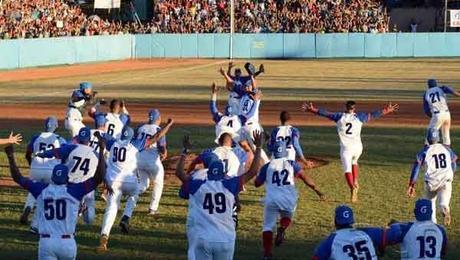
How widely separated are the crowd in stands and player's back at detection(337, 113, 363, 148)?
4434 centimetres

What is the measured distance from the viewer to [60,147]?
1513 centimetres

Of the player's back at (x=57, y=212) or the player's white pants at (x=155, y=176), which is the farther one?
the player's white pants at (x=155, y=176)

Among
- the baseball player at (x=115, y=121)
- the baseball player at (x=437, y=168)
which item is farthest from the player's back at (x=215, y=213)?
the baseball player at (x=115, y=121)

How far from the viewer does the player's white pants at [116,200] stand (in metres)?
14.4

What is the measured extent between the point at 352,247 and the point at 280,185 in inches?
181

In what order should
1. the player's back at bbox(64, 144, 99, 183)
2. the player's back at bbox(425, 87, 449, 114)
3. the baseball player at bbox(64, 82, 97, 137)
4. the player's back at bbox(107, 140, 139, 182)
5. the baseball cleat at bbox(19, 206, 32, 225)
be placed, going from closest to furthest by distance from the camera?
the player's back at bbox(64, 144, 99, 183), the player's back at bbox(107, 140, 139, 182), the baseball cleat at bbox(19, 206, 32, 225), the baseball player at bbox(64, 82, 97, 137), the player's back at bbox(425, 87, 449, 114)

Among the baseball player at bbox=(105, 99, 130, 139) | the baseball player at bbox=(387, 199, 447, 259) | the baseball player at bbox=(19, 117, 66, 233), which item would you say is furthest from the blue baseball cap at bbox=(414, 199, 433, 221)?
the baseball player at bbox=(105, 99, 130, 139)

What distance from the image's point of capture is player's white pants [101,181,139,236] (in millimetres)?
14391

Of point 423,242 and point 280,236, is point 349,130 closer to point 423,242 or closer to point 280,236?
point 280,236

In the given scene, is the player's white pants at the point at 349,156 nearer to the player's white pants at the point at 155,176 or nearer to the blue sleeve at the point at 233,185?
the player's white pants at the point at 155,176

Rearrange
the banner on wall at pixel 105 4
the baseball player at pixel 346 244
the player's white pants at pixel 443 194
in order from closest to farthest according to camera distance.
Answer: the baseball player at pixel 346 244 → the player's white pants at pixel 443 194 → the banner on wall at pixel 105 4

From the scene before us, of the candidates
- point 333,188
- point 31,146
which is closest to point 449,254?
point 333,188

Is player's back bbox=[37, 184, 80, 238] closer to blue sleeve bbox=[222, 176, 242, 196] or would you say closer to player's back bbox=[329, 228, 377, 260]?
blue sleeve bbox=[222, 176, 242, 196]

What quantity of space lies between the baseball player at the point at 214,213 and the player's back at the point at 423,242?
7.26 feet
